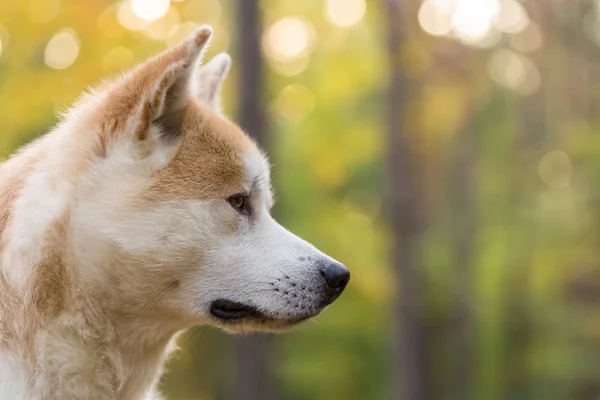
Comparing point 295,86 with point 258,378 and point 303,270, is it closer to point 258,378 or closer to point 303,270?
point 258,378

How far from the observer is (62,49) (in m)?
9.27

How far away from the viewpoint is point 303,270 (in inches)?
135

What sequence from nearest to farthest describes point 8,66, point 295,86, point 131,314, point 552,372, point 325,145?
point 131,314 < point 8,66 < point 325,145 < point 295,86 < point 552,372

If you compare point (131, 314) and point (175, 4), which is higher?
point (175, 4)

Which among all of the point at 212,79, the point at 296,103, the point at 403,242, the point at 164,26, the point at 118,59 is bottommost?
the point at 212,79

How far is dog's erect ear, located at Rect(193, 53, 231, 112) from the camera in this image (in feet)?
13.4

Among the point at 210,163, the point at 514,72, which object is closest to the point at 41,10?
the point at 210,163

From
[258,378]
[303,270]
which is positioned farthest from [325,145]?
[303,270]

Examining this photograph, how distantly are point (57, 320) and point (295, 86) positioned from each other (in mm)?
12775

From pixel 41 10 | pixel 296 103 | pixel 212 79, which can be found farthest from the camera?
pixel 296 103

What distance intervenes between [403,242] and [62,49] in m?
6.76

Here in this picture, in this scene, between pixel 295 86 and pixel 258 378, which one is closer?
pixel 258 378

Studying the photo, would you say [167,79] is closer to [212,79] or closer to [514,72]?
[212,79]

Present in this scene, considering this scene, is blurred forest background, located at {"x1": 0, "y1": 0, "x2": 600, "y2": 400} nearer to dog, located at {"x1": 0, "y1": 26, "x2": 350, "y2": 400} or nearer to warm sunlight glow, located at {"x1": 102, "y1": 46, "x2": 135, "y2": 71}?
warm sunlight glow, located at {"x1": 102, "y1": 46, "x2": 135, "y2": 71}
